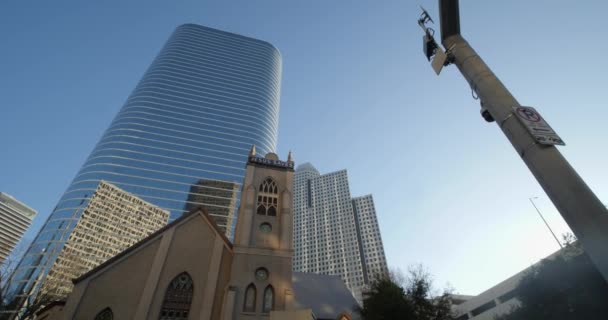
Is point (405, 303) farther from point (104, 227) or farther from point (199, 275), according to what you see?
point (104, 227)

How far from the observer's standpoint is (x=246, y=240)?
2141 cm

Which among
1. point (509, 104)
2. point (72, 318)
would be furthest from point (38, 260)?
point (509, 104)

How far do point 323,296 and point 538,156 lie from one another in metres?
29.6

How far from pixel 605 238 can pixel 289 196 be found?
2269cm

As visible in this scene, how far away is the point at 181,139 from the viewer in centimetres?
8144

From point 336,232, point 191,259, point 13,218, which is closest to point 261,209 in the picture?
point 191,259

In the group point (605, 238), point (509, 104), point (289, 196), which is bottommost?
point (605, 238)

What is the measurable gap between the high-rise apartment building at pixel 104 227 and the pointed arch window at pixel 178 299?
5499 centimetres

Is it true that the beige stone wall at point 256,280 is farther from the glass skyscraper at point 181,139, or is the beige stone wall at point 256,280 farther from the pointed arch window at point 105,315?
the glass skyscraper at point 181,139

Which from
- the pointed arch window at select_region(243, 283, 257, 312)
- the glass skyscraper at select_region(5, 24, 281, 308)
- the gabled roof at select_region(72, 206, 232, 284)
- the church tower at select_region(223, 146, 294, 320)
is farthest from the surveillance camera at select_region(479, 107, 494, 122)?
the glass skyscraper at select_region(5, 24, 281, 308)

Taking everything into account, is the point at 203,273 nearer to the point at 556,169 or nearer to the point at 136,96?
the point at 556,169

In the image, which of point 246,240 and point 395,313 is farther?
point 395,313

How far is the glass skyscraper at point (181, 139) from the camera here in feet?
230

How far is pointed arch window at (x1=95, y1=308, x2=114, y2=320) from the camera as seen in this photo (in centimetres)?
1705
